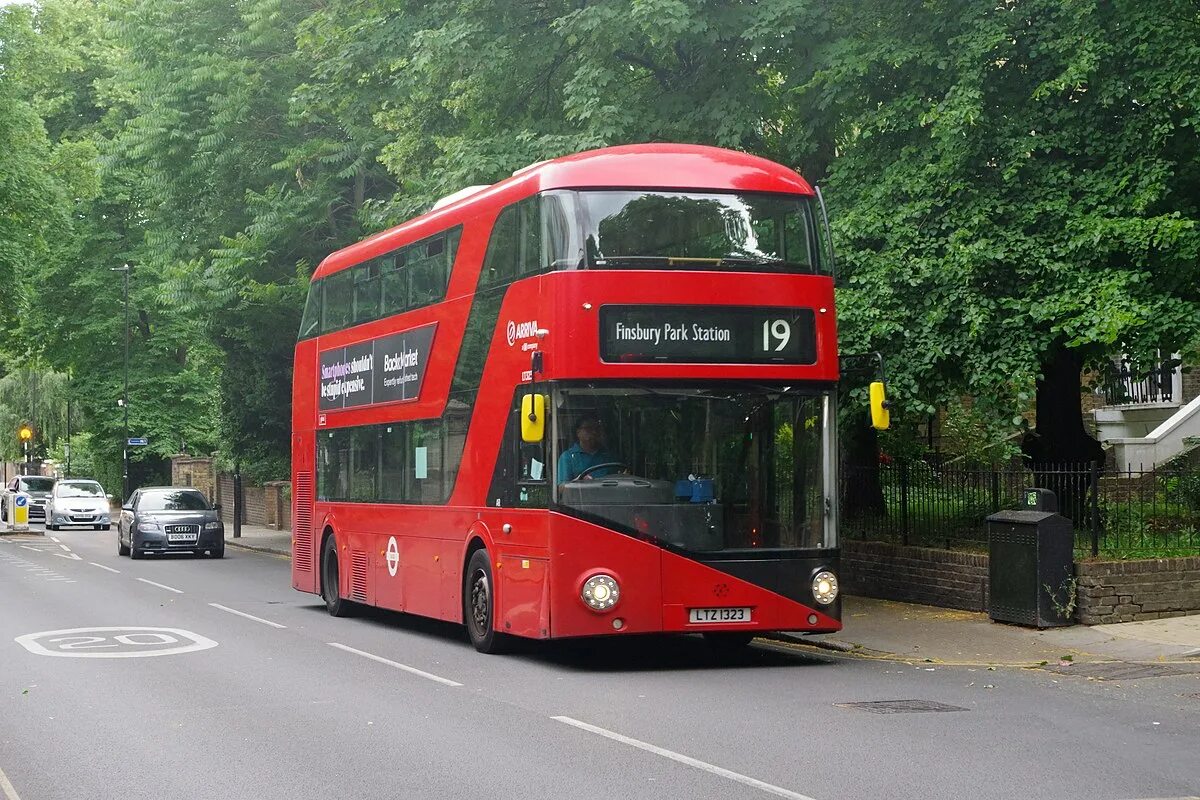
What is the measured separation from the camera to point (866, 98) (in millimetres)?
19188

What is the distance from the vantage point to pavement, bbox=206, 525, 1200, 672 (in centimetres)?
1439

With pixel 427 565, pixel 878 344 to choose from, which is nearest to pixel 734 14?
pixel 878 344

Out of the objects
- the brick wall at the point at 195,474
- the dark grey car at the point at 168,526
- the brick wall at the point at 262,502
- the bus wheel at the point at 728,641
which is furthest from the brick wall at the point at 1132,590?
the brick wall at the point at 195,474

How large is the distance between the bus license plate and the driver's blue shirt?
1.35m

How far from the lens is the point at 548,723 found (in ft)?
34.8

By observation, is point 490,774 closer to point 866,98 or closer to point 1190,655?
point 1190,655

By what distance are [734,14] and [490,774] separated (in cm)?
1291

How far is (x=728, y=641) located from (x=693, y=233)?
4035mm

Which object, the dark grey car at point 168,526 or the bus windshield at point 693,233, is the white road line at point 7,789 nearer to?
the bus windshield at point 693,233

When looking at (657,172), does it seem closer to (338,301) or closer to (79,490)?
(338,301)

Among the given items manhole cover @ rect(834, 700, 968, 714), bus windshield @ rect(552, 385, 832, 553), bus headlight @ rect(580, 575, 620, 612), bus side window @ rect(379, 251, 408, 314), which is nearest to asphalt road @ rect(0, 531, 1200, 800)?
manhole cover @ rect(834, 700, 968, 714)

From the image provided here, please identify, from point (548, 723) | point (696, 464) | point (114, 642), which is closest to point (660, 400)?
point (696, 464)

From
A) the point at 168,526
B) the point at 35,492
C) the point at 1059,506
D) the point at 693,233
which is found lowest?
the point at 168,526

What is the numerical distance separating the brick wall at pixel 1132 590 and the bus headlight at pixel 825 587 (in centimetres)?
359
